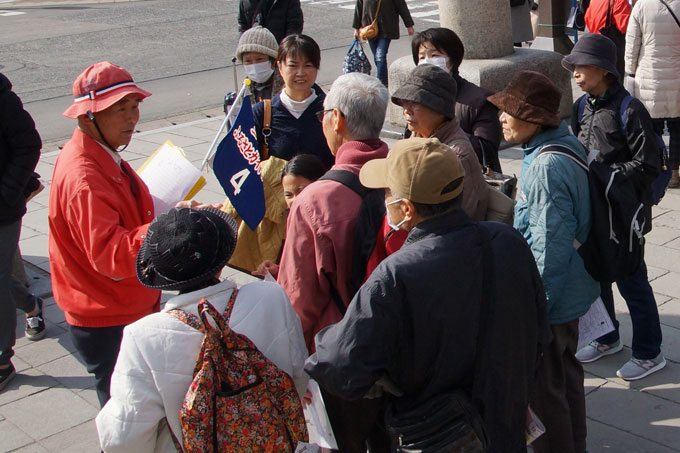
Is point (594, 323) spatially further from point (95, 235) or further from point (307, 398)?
point (95, 235)

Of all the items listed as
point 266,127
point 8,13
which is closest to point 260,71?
point 266,127

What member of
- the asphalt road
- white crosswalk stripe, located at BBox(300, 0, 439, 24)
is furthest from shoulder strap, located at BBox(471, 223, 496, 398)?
white crosswalk stripe, located at BBox(300, 0, 439, 24)

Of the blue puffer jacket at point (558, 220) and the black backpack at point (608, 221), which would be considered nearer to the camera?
the blue puffer jacket at point (558, 220)

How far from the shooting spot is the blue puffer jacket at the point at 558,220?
3.43 m

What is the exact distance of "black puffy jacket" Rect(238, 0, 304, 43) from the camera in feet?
28.5

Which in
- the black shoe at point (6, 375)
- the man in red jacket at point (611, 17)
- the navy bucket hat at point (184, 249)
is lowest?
the black shoe at point (6, 375)

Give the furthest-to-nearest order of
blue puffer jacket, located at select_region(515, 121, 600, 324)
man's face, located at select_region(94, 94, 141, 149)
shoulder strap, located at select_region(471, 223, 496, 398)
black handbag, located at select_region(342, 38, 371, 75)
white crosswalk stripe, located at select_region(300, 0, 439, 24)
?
white crosswalk stripe, located at select_region(300, 0, 439, 24) < black handbag, located at select_region(342, 38, 371, 75) < man's face, located at select_region(94, 94, 141, 149) < blue puffer jacket, located at select_region(515, 121, 600, 324) < shoulder strap, located at select_region(471, 223, 496, 398)

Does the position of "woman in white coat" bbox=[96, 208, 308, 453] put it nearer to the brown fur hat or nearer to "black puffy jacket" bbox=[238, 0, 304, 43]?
the brown fur hat

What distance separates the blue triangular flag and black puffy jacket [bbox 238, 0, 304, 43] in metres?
4.94

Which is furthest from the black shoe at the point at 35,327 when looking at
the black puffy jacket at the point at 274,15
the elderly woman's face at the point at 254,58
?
the black puffy jacket at the point at 274,15

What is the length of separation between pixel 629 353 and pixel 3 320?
144 inches

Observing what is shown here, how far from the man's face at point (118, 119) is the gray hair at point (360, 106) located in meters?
0.85

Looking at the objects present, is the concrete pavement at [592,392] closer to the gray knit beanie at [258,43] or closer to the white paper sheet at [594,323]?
the white paper sheet at [594,323]

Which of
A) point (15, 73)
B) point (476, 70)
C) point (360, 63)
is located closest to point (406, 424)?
point (476, 70)
